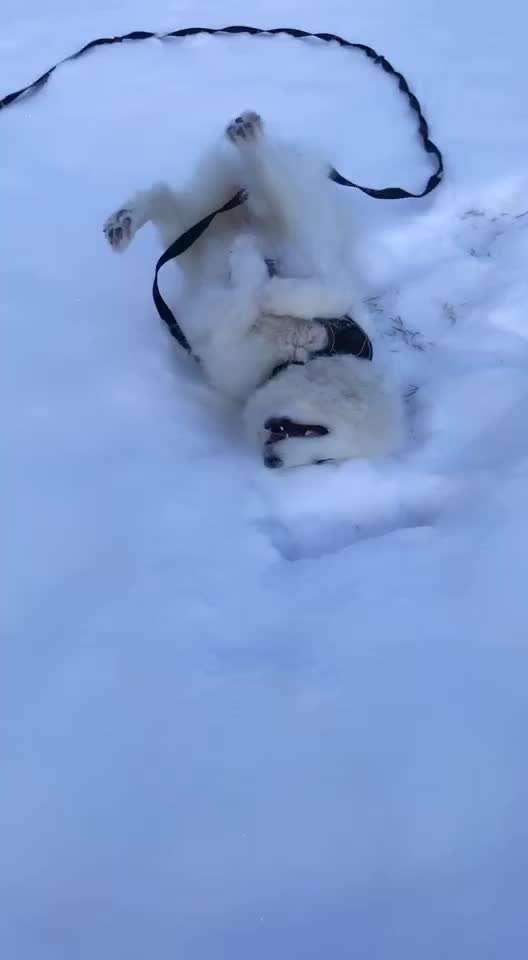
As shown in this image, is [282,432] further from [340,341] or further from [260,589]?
[260,589]

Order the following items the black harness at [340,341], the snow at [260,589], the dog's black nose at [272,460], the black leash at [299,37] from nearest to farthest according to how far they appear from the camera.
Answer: the snow at [260,589] < the dog's black nose at [272,460] < the black harness at [340,341] < the black leash at [299,37]

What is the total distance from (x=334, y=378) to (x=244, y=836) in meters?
1.09

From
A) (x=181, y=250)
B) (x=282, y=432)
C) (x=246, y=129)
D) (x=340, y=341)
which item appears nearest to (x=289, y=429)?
(x=282, y=432)

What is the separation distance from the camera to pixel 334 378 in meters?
2.00

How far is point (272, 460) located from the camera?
1.95 metres

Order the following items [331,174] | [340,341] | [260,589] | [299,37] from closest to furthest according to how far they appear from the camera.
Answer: [260,589], [340,341], [331,174], [299,37]

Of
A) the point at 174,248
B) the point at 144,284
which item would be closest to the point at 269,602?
the point at 174,248

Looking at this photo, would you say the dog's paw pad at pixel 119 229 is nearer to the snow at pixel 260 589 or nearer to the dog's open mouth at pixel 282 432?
the snow at pixel 260 589

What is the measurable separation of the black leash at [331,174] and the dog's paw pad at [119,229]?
0.11 meters

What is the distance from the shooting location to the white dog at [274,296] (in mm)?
1980

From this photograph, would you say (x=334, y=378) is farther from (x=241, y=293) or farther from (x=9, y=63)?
(x=9, y=63)

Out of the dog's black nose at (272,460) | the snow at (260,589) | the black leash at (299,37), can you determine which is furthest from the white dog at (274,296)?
the black leash at (299,37)

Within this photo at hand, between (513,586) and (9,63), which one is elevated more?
(9,63)

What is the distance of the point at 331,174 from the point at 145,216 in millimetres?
616
